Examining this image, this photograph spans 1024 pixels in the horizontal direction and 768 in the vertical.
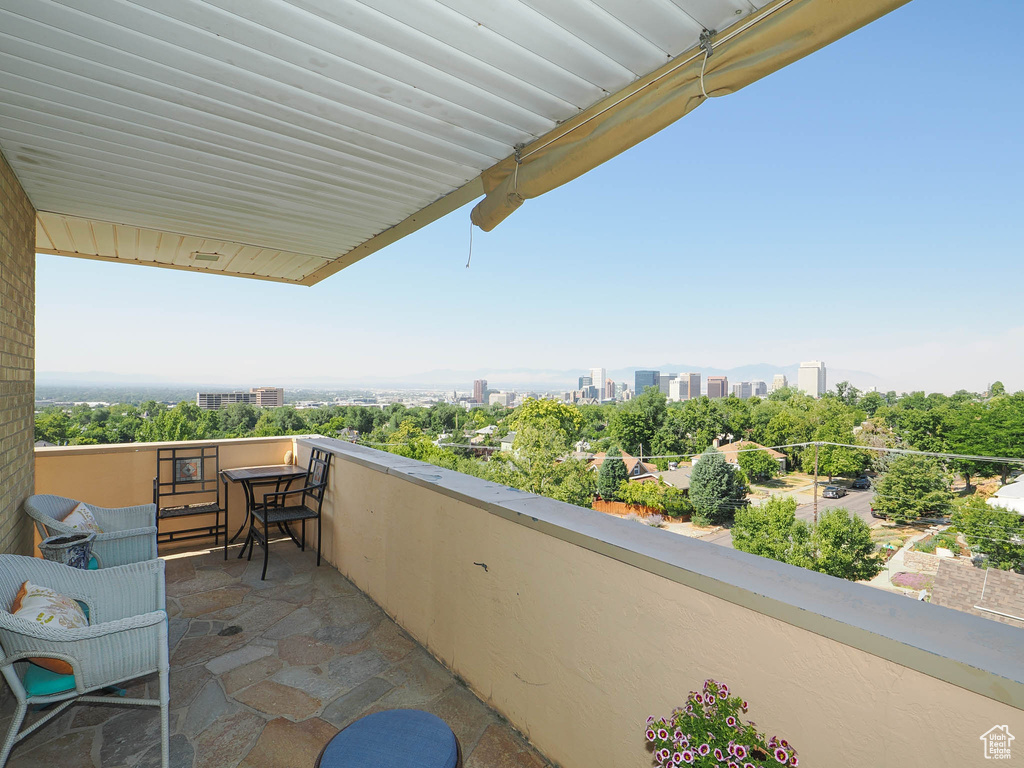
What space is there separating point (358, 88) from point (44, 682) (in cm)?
216

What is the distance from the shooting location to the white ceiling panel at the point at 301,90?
1306mm

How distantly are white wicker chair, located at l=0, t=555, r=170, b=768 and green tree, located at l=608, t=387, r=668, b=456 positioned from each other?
145 feet

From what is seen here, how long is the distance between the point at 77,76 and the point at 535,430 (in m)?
38.3

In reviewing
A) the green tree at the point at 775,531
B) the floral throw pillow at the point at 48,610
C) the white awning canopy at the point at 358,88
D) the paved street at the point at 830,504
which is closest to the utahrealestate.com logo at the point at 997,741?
the white awning canopy at the point at 358,88

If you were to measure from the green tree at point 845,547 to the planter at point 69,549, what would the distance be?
3822 cm

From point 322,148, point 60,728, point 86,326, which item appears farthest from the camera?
point 86,326

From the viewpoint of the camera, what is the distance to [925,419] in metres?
29.8

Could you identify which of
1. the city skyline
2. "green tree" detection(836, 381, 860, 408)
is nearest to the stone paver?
the city skyline

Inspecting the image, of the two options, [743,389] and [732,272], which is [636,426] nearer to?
[743,389]

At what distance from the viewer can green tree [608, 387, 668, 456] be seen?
44.4m

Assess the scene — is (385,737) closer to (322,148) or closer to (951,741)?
(951,741)

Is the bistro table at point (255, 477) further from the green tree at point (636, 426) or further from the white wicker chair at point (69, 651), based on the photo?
the green tree at point (636, 426)

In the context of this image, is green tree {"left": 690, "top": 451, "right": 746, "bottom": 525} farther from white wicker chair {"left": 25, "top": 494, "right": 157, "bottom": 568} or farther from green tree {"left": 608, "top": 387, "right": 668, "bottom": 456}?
white wicker chair {"left": 25, "top": 494, "right": 157, "bottom": 568}

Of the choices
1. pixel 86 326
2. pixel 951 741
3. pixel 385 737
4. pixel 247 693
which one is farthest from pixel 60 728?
pixel 86 326
